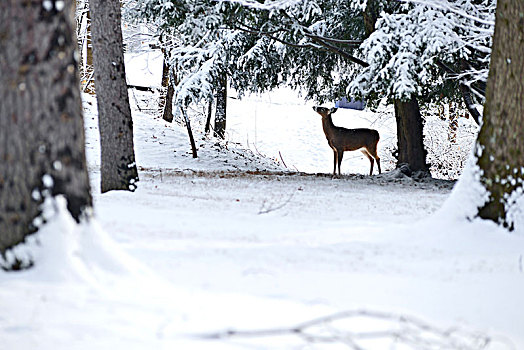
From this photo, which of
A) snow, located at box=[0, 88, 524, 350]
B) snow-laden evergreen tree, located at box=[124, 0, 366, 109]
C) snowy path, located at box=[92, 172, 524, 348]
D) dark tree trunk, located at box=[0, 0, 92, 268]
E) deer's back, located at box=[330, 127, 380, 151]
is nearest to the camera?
snow, located at box=[0, 88, 524, 350]

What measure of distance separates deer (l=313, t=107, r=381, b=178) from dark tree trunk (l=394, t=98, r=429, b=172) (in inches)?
33.1

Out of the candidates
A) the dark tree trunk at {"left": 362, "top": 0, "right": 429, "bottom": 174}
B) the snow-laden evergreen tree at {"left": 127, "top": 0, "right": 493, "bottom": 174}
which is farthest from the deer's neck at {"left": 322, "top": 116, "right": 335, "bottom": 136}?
the dark tree trunk at {"left": 362, "top": 0, "right": 429, "bottom": 174}

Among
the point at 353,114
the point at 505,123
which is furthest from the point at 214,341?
the point at 353,114

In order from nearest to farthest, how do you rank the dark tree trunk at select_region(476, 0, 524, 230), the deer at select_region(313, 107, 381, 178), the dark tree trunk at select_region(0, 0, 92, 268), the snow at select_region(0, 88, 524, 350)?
the snow at select_region(0, 88, 524, 350) < the dark tree trunk at select_region(0, 0, 92, 268) < the dark tree trunk at select_region(476, 0, 524, 230) < the deer at select_region(313, 107, 381, 178)

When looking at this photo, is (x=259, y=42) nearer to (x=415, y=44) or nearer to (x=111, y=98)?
(x=415, y=44)

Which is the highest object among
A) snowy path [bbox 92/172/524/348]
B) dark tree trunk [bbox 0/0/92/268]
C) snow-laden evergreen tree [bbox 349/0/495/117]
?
snow-laden evergreen tree [bbox 349/0/495/117]

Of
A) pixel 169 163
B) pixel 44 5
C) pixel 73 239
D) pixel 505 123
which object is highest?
pixel 44 5

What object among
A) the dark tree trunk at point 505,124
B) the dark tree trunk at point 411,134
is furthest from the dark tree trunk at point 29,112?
the dark tree trunk at point 411,134

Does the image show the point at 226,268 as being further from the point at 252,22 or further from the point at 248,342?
the point at 252,22

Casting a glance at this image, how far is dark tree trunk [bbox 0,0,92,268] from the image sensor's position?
271 cm

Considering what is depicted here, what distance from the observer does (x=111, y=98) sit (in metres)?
7.19

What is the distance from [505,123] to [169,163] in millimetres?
12190

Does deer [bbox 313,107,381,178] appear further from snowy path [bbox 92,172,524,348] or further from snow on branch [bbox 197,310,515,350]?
snow on branch [bbox 197,310,515,350]

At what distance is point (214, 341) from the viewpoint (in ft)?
7.84
